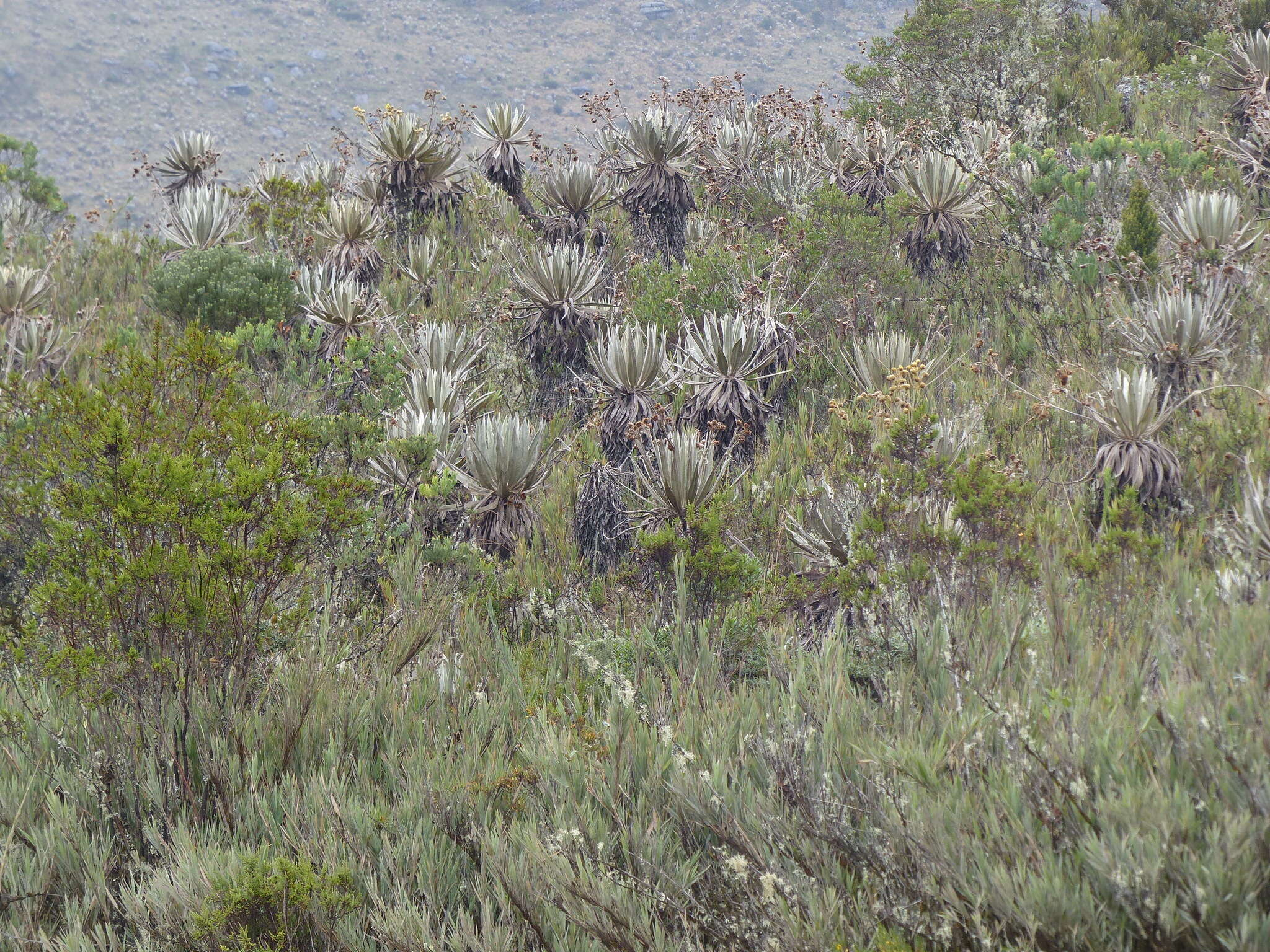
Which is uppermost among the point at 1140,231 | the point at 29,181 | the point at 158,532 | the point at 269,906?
the point at 1140,231

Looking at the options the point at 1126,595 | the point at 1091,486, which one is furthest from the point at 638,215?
the point at 1126,595

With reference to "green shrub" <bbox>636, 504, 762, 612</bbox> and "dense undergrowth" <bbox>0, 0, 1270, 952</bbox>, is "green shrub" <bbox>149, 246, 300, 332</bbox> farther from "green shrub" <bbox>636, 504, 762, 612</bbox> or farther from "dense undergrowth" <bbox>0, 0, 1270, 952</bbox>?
"green shrub" <bbox>636, 504, 762, 612</bbox>

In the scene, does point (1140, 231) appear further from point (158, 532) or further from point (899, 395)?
point (158, 532)

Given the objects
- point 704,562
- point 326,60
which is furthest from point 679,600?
point 326,60

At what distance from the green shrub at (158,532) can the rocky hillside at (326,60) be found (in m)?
44.1

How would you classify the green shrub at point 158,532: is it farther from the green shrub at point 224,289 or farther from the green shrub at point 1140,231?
the green shrub at point 1140,231

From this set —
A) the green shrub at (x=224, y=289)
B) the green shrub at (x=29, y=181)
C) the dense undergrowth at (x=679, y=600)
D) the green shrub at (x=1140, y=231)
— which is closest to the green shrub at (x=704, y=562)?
the dense undergrowth at (x=679, y=600)

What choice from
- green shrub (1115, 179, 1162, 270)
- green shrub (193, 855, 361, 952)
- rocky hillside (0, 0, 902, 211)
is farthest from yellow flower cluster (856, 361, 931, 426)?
rocky hillside (0, 0, 902, 211)

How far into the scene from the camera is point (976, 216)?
9.02m

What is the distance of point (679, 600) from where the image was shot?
3.82 metres

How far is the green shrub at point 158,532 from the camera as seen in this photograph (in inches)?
121

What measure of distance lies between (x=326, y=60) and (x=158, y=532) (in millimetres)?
60494

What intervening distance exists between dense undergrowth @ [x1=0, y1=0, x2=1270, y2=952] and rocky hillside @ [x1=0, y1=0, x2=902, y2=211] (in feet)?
129

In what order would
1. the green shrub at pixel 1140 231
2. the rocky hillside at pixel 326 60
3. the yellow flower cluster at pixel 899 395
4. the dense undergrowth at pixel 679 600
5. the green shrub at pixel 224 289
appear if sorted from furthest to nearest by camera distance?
the rocky hillside at pixel 326 60 < the green shrub at pixel 224 289 < the green shrub at pixel 1140 231 < the yellow flower cluster at pixel 899 395 < the dense undergrowth at pixel 679 600
